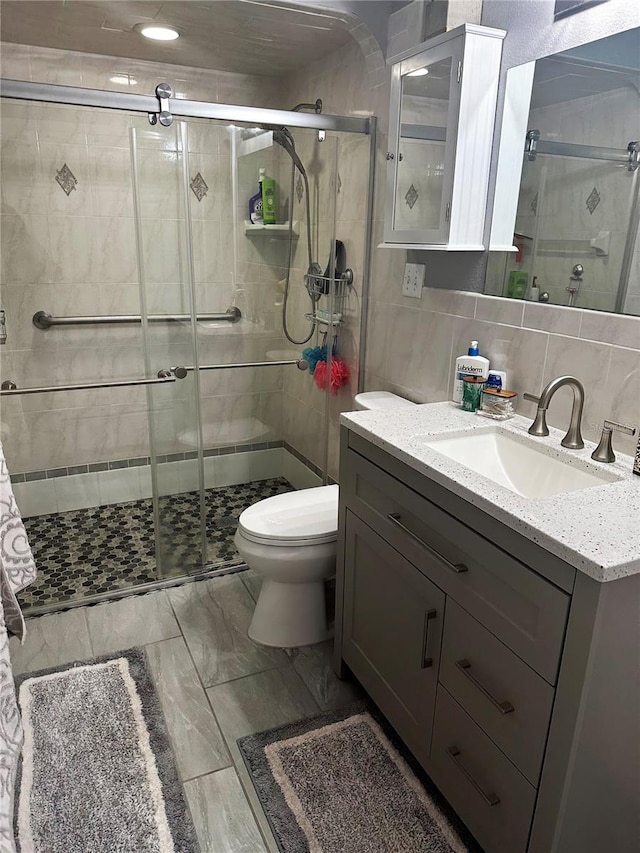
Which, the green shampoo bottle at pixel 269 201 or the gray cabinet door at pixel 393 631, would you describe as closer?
the gray cabinet door at pixel 393 631

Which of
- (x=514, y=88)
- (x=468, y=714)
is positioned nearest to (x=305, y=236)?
(x=514, y=88)

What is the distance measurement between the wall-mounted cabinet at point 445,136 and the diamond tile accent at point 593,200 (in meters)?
0.36

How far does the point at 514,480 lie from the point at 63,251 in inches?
90.4

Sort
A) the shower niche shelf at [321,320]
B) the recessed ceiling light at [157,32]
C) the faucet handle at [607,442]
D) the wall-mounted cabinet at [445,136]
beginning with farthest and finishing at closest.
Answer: the shower niche shelf at [321,320] < the recessed ceiling light at [157,32] < the wall-mounted cabinet at [445,136] < the faucet handle at [607,442]

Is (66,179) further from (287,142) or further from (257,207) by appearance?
(287,142)

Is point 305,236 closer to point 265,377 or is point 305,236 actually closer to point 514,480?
point 265,377

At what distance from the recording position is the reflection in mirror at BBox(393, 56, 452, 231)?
177cm

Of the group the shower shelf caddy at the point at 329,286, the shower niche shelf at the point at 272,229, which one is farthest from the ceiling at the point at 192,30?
the shower shelf caddy at the point at 329,286

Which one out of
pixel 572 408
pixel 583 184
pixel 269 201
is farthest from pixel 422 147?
pixel 572 408

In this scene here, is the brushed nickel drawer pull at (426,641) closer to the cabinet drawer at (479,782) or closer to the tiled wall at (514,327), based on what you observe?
the cabinet drawer at (479,782)

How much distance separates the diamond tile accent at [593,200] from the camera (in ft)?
4.86

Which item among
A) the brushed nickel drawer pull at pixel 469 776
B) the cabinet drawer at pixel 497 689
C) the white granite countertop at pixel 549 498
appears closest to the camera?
the white granite countertop at pixel 549 498

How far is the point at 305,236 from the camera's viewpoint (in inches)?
96.2

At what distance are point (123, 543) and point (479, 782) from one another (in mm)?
1908
